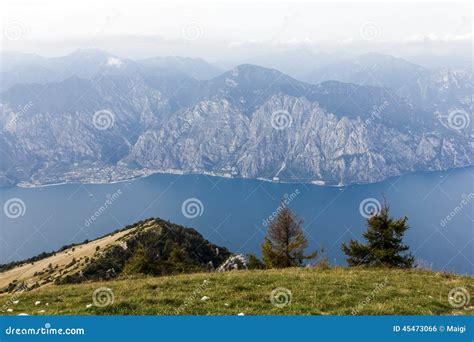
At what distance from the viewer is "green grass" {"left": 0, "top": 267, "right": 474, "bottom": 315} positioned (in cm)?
1334

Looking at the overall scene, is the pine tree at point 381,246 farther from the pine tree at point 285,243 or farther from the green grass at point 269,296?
the pine tree at point 285,243

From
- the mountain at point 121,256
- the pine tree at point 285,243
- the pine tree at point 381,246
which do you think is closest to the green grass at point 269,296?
the pine tree at point 381,246

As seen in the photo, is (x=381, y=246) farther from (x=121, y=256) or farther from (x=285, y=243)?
(x=121, y=256)

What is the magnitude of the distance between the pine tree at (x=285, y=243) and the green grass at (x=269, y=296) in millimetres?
15724

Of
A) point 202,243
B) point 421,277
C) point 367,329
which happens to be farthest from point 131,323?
point 202,243

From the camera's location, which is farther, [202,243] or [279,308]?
[202,243]

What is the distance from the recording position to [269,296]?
15.2 meters

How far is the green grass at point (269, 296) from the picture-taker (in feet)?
43.8

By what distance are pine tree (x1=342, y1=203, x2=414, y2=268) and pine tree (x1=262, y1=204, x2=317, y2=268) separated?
9168mm

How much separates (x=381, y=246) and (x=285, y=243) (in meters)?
12.4

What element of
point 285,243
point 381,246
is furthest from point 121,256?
point 381,246

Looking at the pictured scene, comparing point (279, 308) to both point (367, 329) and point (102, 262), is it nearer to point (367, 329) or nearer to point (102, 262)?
point (367, 329)

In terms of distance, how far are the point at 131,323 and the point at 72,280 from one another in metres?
46.6

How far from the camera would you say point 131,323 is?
37.7 ft
